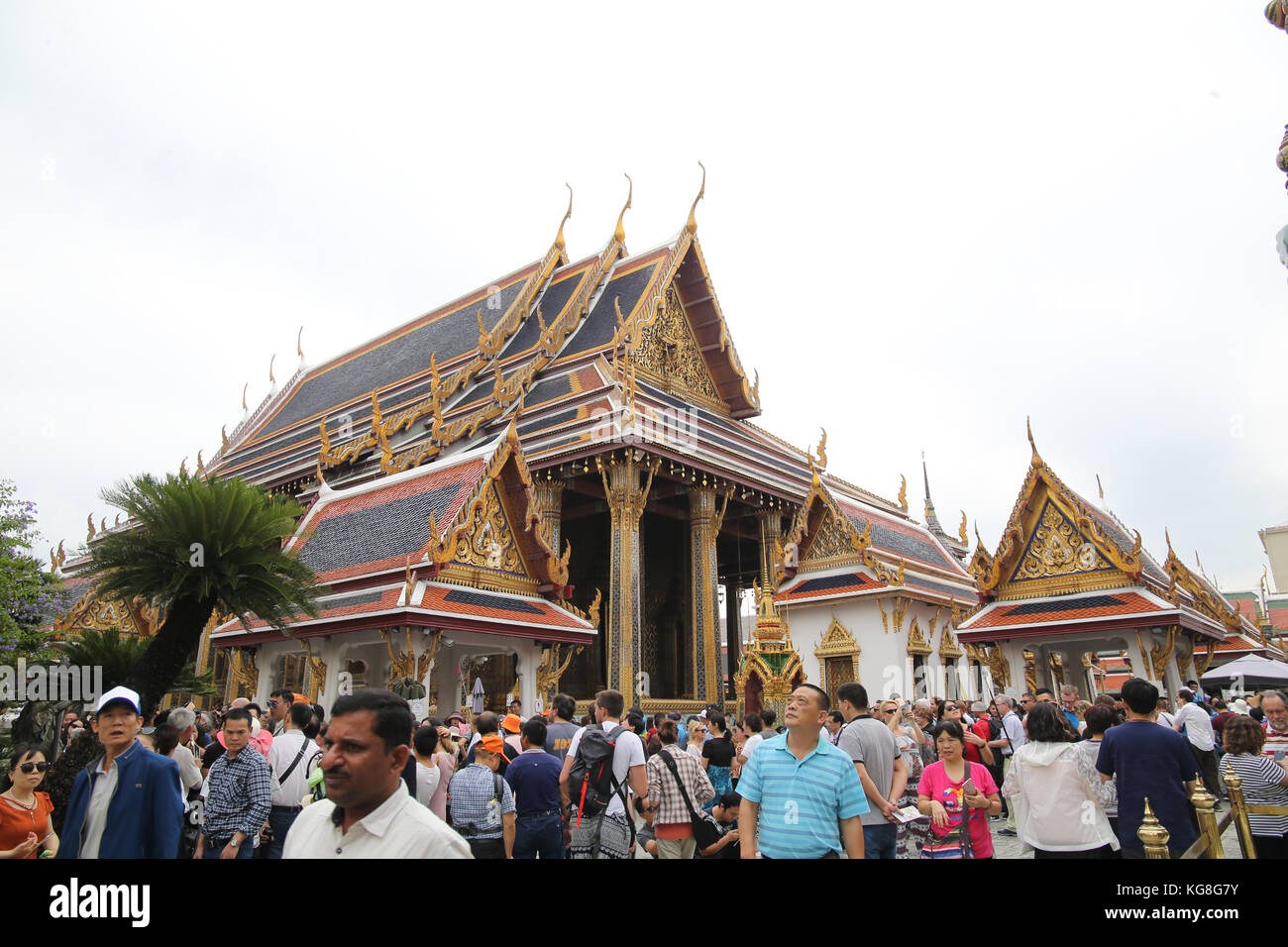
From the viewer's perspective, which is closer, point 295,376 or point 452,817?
point 452,817

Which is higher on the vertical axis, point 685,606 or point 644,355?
point 644,355

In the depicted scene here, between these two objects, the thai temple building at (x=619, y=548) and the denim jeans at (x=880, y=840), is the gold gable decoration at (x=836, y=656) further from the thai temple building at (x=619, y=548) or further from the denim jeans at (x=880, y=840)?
the denim jeans at (x=880, y=840)

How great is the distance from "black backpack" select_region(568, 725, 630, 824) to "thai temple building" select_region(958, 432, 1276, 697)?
9.49 meters

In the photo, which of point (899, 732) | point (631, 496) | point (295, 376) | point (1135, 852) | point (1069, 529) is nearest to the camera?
point (1135, 852)

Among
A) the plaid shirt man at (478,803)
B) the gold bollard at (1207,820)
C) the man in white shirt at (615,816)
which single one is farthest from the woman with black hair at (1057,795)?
the plaid shirt man at (478,803)

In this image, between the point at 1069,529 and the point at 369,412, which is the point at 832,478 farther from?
the point at 369,412

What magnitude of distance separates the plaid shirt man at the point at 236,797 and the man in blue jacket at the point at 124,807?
0.95 m

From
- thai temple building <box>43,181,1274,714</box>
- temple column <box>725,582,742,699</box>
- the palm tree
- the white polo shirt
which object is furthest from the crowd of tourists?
temple column <box>725,582,742,699</box>

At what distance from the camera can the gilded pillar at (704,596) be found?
664 inches

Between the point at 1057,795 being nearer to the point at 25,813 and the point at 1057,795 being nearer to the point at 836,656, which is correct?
the point at 25,813

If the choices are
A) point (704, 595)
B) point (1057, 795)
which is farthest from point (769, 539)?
point (1057, 795)
